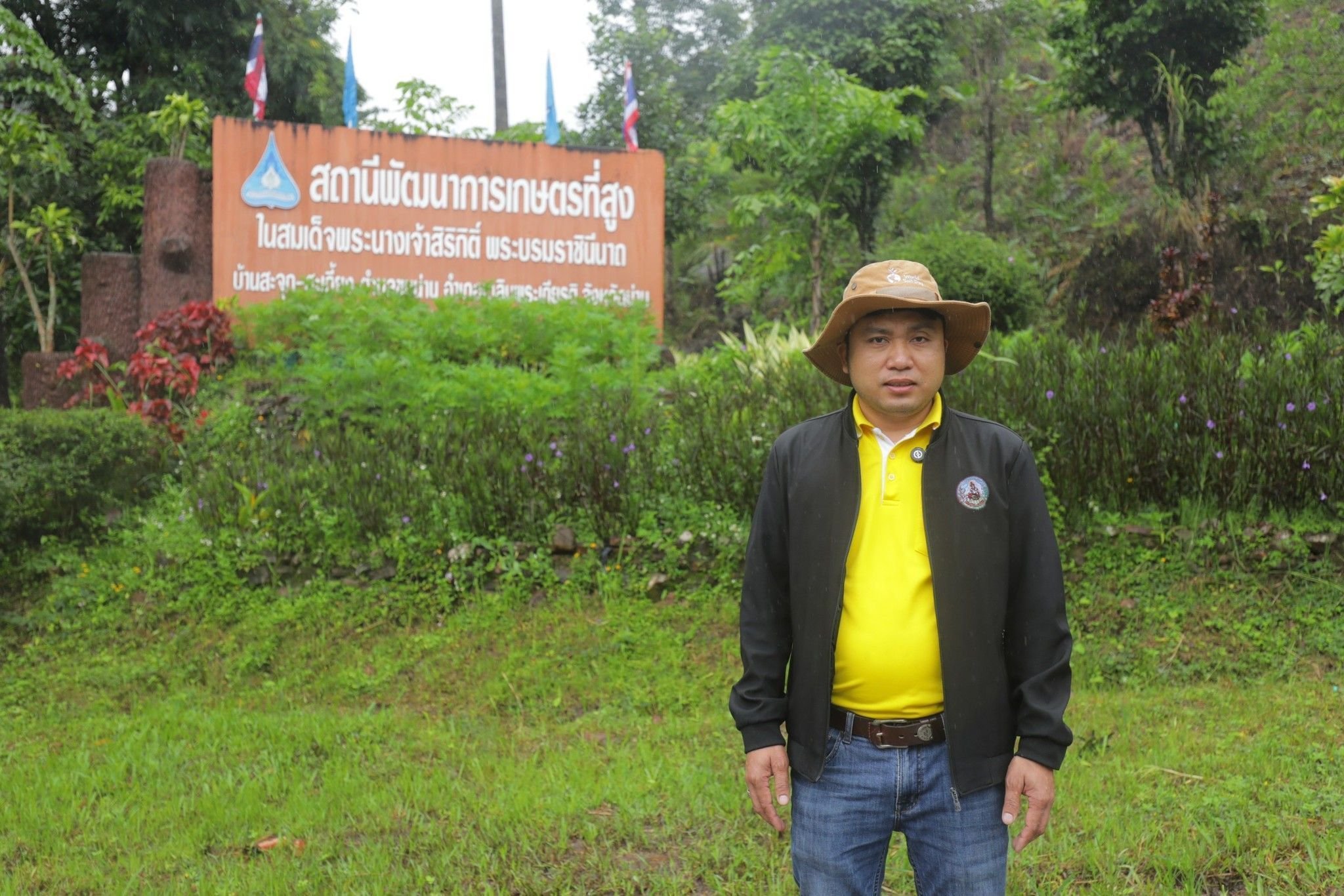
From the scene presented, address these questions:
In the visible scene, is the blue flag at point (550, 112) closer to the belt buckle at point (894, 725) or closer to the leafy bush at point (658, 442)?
the leafy bush at point (658, 442)

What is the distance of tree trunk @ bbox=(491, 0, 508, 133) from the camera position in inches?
796

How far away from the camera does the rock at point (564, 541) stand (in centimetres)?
648

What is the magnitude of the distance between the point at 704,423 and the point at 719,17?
84.3ft

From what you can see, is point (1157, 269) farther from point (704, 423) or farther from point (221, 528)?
point (221, 528)

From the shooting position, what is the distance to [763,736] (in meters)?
2.17

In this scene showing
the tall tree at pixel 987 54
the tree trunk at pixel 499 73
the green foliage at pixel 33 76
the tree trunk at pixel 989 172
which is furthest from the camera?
the tree trunk at pixel 499 73

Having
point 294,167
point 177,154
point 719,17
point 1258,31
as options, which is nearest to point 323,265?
point 294,167

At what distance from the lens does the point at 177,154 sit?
11641 mm

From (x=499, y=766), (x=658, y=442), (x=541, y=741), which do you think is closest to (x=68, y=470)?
(x=658, y=442)

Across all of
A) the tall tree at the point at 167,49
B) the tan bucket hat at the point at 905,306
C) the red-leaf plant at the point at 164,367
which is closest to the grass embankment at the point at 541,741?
the tan bucket hat at the point at 905,306

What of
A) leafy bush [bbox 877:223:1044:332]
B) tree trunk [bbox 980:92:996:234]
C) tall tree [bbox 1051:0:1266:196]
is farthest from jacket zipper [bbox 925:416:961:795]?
tree trunk [bbox 980:92:996:234]

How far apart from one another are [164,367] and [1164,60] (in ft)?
32.8

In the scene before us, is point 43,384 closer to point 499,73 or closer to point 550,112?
point 550,112

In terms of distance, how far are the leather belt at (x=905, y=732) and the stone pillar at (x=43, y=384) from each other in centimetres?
949
